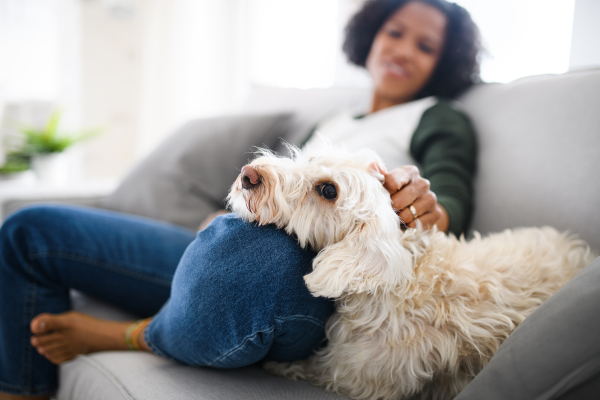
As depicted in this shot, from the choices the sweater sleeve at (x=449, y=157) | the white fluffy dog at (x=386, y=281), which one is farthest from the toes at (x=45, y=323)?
the sweater sleeve at (x=449, y=157)

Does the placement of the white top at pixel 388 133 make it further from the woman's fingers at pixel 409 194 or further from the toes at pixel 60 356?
the toes at pixel 60 356

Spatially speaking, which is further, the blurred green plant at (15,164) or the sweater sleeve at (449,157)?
the blurred green plant at (15,164)

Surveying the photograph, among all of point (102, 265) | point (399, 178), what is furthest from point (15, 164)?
point (399, 178)

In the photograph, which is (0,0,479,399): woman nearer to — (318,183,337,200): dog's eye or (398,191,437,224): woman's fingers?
(398,191,437,224): woman's fingers

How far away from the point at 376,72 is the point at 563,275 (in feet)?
3.23

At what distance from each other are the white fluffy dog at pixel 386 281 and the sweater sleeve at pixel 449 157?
18cm

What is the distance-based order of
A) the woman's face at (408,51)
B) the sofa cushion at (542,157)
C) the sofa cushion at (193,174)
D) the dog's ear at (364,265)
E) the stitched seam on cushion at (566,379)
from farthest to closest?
the sofa cushion at (193,174) → the woman's face at (408,51) → the sofa cushion at (542,157) → the dog's ear at (364,265) → the stitched seam on cushion at (566,379)

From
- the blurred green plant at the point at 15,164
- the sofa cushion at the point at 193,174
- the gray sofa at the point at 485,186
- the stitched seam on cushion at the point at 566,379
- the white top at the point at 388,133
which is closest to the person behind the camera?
the stitched seam on cushion at the point at 566,379

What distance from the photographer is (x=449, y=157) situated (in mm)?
1053

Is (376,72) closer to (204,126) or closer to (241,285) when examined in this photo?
(204,126)

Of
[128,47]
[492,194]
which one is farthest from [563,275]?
[128,47]

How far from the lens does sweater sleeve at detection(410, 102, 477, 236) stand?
3.13ft

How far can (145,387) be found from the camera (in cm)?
70

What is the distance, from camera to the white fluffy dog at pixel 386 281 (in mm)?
663
